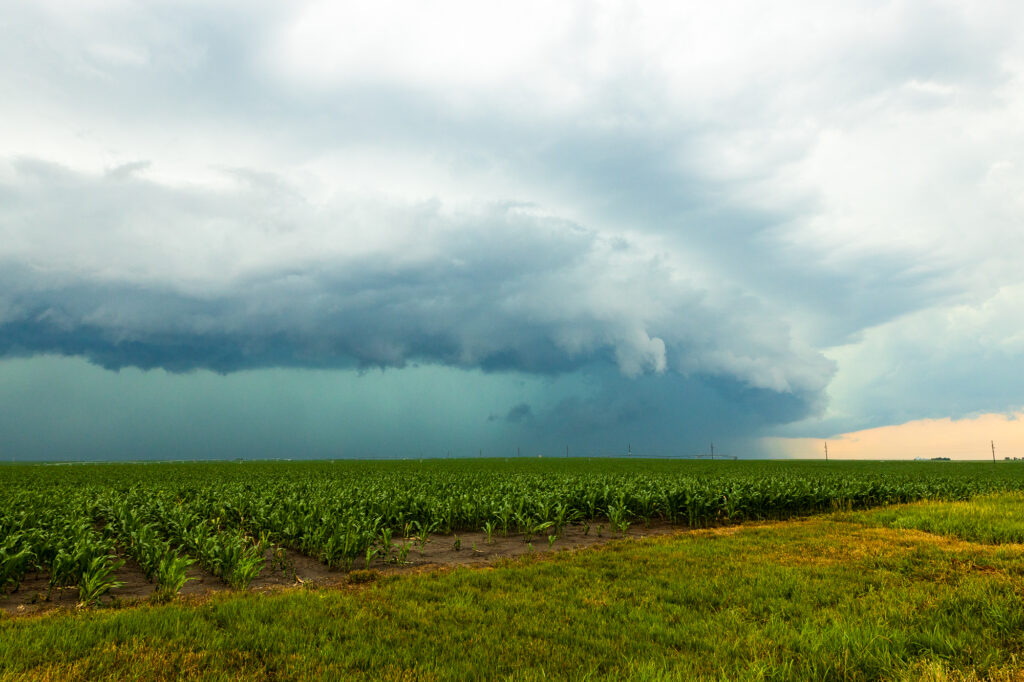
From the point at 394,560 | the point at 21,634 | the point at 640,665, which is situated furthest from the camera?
the point at 394,560

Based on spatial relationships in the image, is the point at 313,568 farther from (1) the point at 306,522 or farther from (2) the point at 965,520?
(2) the point at 965,520

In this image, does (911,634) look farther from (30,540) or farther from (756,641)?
(30,540)

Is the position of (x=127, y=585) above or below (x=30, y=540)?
below

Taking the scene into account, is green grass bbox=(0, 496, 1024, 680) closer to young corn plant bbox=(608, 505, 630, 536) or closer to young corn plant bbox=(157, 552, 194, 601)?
young corn plant bbox=(157, 552, 194, 601)

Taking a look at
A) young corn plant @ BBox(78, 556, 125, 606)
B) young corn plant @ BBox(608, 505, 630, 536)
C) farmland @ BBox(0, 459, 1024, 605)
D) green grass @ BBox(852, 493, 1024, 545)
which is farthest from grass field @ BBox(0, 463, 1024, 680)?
young corn plant @ BBox(608, 505, 630, 536)

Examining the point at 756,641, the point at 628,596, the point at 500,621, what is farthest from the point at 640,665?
the point at 628,596

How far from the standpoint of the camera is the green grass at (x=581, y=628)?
6.60 metres

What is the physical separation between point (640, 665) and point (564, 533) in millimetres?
11042

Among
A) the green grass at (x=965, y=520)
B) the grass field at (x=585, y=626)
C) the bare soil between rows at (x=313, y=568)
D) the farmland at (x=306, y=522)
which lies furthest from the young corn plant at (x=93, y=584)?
the green grass at (x=965, y=520)

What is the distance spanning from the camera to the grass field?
661 cm

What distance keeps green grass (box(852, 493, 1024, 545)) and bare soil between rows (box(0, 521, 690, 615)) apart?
788cm

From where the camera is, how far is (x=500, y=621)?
8445 millimetres

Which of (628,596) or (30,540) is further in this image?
(30,540)

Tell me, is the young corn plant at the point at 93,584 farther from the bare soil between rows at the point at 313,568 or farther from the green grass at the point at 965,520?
the green grass at the point at 965,520
